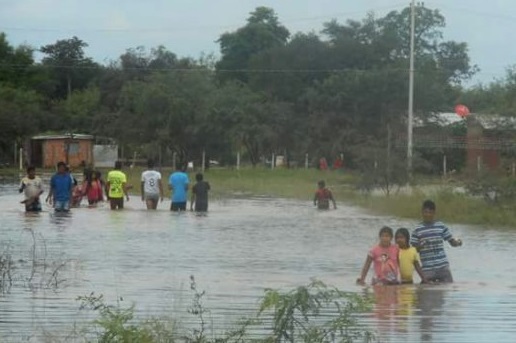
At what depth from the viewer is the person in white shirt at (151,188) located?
3155 cm

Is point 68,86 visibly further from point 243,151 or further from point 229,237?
point 229,237

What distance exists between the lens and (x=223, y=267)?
19.5 m

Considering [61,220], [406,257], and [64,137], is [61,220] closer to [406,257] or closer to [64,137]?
[406,257]

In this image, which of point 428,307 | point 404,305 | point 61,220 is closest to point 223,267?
point 404,305

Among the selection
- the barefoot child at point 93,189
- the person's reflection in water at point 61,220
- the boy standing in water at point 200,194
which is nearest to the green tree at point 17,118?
the barefoot child at point 93,189

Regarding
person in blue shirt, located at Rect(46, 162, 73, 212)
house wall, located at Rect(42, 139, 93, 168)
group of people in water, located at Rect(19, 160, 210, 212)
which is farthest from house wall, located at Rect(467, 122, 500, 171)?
person in blue shirt, located at Rect(46, 162, 73, 212)

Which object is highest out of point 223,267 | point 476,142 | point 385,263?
point 476,142

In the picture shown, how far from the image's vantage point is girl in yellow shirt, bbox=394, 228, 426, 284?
50.9ft

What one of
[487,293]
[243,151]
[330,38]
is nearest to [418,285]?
[487,293]

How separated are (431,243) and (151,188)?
54.7 ft

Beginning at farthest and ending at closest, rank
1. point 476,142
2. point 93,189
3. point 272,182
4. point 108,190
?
point 476,142 → point 272,182 → point 93,189 → point 108,190

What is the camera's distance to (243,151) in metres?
86.7

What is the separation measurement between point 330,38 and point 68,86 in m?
35.1

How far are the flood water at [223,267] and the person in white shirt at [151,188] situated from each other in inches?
17.8
